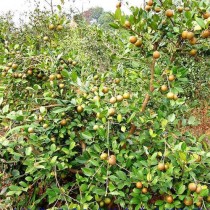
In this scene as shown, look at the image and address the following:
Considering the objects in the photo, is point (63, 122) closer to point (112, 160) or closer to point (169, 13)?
point (112, 160)

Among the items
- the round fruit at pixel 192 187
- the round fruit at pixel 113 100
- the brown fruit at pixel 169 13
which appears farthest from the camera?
the round fruit at pixel 113 100

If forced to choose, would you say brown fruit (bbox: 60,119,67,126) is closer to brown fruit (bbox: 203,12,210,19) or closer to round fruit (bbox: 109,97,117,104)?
round fruit (bbox: 109,97,117,104)

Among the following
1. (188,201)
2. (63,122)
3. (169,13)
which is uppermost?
(169,13)

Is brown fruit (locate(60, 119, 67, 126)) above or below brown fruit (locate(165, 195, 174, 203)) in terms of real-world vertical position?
above

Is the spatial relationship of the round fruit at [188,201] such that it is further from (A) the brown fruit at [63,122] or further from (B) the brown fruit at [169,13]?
(B) the brown fruit at [169,13]

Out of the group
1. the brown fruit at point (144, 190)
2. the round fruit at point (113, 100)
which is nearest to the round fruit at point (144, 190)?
the brown fruit at point (144, 190)

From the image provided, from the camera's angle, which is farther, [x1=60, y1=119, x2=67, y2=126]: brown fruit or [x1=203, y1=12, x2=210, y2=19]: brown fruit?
[x1=60, y1=119, x2=67, y2=126]: brown fruit

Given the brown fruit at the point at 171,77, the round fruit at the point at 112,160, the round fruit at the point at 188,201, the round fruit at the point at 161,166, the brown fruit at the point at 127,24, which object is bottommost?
the round fruit at the point at 188,201

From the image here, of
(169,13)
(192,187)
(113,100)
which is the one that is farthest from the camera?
(113,100)

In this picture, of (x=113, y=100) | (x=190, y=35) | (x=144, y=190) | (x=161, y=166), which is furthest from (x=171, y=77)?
(x=144, y=190)

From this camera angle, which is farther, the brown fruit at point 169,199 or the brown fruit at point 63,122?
the brown fruit at point 63,122

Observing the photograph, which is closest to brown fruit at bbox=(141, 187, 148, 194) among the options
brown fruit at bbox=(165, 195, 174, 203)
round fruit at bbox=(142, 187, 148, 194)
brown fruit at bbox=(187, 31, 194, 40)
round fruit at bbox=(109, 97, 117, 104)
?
round fruit at bbox=(142, 187, 148, 194)

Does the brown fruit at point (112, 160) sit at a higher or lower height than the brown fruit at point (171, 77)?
lower

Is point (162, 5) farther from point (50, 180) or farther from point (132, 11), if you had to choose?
point (50, 180)
